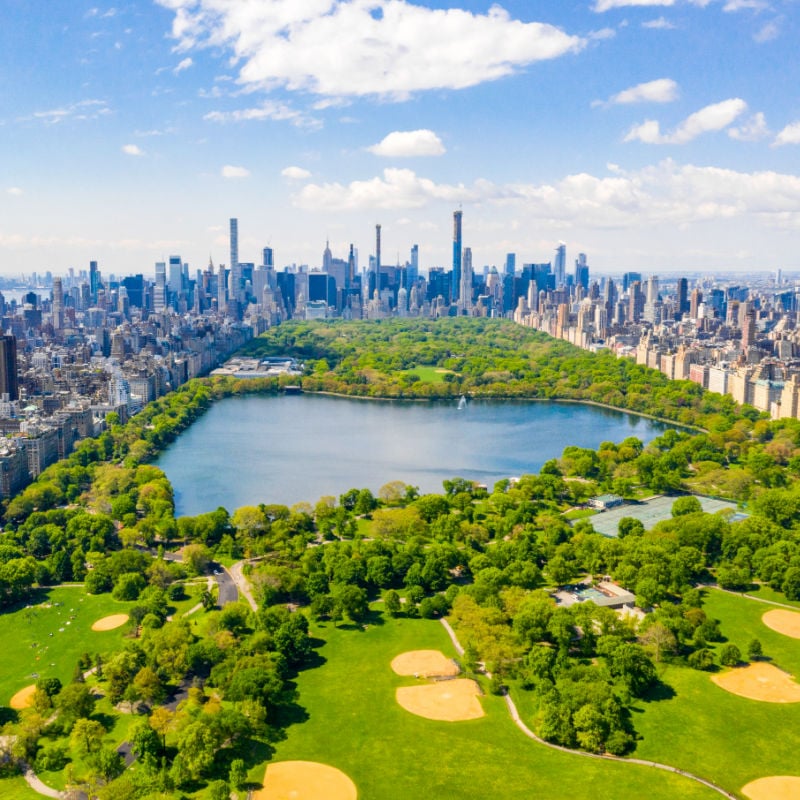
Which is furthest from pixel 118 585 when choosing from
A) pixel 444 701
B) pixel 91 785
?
pixel 444 701

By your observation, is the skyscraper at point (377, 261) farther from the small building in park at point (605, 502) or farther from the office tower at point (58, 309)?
the small building in park at point (605, 502)

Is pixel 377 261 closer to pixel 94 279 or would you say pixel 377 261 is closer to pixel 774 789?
pixel 94 279

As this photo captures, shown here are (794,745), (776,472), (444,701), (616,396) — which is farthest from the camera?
(616,396)

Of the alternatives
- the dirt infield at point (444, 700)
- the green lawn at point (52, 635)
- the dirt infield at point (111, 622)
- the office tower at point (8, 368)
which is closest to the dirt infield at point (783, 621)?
the dirt infield at point (444, 700)

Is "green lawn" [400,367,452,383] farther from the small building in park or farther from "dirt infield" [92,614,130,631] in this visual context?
"dirt infield" [92,614,130,631]

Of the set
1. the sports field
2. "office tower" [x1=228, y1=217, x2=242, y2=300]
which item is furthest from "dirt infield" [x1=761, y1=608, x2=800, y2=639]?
"office tower" [x1=228, y1=217, x2=242, y2=300]

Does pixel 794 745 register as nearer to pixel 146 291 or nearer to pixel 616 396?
pixel 616 396

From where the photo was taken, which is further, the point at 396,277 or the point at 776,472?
the point at 396,277

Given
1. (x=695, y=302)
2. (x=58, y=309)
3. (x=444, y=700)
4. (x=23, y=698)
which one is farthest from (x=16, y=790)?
(x=695, y=302)
